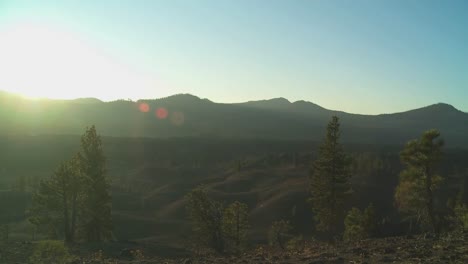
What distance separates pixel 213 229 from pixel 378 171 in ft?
450

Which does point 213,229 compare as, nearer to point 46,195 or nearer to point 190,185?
point 46,195

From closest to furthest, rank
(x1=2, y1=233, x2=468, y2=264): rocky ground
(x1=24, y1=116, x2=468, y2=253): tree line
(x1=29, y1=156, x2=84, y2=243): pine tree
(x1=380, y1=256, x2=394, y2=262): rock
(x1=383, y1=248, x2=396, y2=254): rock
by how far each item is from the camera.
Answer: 1. (x1=2, y1=233, x2=468, y2=264): rocky ground
2. (x1=380, y1=256, x2=394, y2=262): rock
3. (x1=383, y1=248, x2=396, y2=254): rock
4. (x1=24, y1=116, x2=468, y2=253): tree line
5. (x1=29, y1=156, x2=84, y2=243): pine tree

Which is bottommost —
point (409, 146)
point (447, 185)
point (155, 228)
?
point (155, 228)

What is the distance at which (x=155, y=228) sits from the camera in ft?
360

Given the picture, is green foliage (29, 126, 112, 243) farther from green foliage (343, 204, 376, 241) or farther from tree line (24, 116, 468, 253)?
green foliage (343, 204, 376, 241)

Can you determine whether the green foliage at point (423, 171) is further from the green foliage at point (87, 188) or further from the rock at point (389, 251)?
the green foliage at point (87, 188)

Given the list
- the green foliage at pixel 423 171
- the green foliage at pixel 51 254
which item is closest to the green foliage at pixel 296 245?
the green foliage at pixel 423 171

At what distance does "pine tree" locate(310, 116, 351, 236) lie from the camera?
144ft

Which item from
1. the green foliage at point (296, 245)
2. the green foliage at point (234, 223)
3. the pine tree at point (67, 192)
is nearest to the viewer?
the green foliage at point (296, 245)

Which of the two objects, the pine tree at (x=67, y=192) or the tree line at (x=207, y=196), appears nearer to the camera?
the tree line at (x=207, y=196)

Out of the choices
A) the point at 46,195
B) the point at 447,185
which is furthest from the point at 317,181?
the point at 447,185

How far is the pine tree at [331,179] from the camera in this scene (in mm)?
43750

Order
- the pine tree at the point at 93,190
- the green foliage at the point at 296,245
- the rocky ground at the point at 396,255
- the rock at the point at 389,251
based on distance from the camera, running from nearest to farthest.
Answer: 1. the rocky ground at the point at 396,255
2. the rock at the point at 389,251
3. the green foliage at the point at 296,245
4. the pine tree at the point at 93,190

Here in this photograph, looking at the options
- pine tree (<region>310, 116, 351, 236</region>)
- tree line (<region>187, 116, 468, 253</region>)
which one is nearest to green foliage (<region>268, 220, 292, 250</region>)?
pine tree (<region>310, 116, 351, 236</region>)
